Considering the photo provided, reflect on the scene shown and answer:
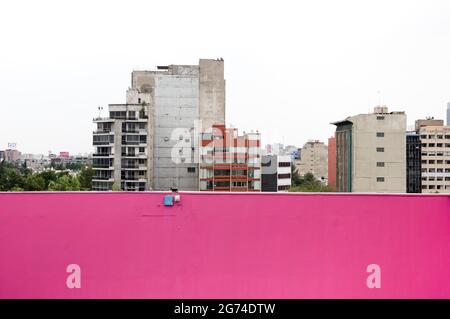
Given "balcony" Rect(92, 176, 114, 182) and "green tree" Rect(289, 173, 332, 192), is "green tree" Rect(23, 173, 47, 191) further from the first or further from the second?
"green tree" Rect(289, 173, 332, 192)

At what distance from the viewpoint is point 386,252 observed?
278cm

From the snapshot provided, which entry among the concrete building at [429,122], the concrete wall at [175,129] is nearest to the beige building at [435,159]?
the concrete building at [429,122]

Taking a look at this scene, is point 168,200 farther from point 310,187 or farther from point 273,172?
point 310,187

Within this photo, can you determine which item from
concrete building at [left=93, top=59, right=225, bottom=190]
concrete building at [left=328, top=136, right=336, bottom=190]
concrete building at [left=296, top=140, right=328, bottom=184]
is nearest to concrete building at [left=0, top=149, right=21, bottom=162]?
concrete building at [left=296, top=140, right=328, bottom=184]

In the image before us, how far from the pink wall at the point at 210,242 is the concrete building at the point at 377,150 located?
23.5 metres

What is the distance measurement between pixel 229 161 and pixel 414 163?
1589 cm

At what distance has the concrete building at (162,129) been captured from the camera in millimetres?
20109

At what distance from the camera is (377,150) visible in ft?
83.6

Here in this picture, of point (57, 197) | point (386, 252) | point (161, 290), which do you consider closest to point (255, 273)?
point (161, 290)

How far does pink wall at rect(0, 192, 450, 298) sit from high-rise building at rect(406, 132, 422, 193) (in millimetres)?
29521

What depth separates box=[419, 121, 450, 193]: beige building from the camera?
99.2 feet

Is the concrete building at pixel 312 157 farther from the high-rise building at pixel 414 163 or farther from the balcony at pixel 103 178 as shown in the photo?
the balcony at pixel 103 178

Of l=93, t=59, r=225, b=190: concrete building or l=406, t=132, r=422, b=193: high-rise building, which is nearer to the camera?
l=93, t=59, r=225, b=190: concrete building
